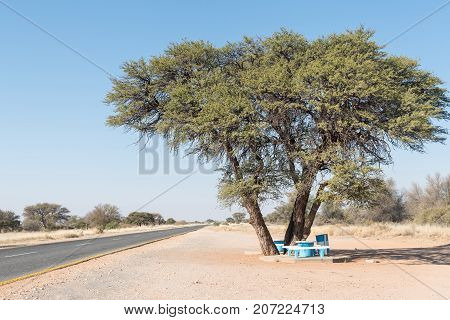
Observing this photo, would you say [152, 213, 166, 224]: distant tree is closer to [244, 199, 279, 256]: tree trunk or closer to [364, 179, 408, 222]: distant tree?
[364, 179, 408, 222]: distant tree

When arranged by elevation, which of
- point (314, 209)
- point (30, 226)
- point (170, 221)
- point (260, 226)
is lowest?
point (260, 226)

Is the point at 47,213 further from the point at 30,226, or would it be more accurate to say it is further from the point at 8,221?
the point at 8,221

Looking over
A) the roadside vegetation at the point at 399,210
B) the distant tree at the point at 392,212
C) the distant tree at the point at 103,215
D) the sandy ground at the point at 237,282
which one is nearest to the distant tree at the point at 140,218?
the distant tree at the point at 103,215

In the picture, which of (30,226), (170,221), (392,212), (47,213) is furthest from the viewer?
(170,221)

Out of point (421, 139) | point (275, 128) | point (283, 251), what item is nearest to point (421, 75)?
point (421, 139)

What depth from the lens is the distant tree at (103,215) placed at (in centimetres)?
10129

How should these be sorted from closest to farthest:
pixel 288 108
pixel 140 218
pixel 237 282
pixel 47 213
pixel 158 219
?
pixel 237 282
pixel 288 108
pixel 47 213
pixel 140 218
pixel 158 219

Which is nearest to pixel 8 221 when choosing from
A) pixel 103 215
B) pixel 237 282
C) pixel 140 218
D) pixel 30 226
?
pixel 30 226

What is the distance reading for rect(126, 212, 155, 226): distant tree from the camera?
125500mm

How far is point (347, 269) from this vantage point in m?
16.8

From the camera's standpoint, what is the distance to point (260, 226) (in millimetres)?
21062

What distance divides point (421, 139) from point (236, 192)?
7.41 metres

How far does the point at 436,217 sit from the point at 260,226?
141 feet

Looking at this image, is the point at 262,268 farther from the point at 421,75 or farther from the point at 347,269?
the point at 421,75
